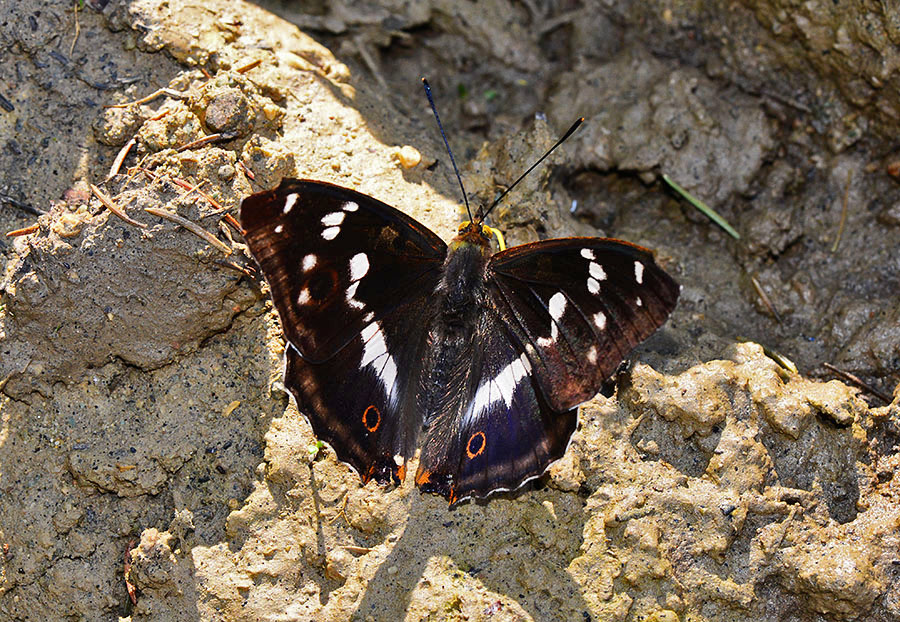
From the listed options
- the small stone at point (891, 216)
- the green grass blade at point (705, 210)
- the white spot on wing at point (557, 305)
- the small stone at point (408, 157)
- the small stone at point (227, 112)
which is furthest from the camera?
the green grass blade at point (705, 210)

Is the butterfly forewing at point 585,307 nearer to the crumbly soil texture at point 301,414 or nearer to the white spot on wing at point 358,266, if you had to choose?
the crumbly soil texture at point 301,414

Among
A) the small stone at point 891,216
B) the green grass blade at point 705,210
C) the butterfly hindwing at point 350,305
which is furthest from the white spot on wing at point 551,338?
the small stone at point 891,216

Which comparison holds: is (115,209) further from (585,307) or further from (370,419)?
(585,307)

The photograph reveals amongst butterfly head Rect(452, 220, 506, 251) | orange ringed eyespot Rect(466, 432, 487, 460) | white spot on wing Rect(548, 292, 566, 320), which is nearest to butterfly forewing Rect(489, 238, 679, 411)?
white spot on wing Rect(548, 292, 566, 320)

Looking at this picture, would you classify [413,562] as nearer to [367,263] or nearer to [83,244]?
[367,263]

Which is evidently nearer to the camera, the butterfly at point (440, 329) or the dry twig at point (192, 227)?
the butterfly at point (440, 329)

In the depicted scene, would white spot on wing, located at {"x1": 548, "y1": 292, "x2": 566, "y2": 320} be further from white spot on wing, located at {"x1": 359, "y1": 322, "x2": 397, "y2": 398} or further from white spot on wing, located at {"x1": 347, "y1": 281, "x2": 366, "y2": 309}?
white spot on wing, located at {"x1": 347, "y1": 281, "x2": 366, "y2": 309}
